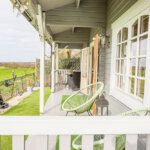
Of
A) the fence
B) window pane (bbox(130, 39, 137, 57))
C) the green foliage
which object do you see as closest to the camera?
window pane (bbox(130, 39, 137, 57))

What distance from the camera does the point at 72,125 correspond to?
934 mm

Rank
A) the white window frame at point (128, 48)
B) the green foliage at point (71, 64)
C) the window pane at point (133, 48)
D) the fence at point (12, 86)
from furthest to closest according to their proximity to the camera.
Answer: the green foliage at point (71, 64) → the fence at point (12, 86) → the window pane at point (133, 48) → the white window frame at point (128, 48)

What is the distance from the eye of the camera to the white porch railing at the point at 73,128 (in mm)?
917

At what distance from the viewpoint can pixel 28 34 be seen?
22.8ft

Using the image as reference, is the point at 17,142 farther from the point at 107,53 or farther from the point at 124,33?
the point at 107,53

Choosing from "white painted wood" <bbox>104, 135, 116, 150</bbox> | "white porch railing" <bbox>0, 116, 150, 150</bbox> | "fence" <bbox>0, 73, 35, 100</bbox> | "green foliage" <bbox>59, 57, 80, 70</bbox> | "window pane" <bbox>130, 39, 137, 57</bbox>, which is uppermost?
"window pane" <bbox>130, 39, 137, 57</bbox>

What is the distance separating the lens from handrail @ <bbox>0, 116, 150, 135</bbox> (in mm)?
916

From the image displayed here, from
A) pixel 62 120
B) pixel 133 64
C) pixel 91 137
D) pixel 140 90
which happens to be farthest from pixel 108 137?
pixel 133 64

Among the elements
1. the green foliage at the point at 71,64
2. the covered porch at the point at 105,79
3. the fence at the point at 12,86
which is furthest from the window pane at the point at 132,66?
the green foliage at the point at 71,64

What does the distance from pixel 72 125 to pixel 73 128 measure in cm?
1

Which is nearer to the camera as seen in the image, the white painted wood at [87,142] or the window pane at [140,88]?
the white painted wood at [87,142]

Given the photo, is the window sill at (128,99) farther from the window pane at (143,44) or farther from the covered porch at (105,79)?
the window pane at (143,44)

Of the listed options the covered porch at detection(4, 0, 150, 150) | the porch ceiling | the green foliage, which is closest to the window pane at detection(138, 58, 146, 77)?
the covered porch at detection(4, 0, 150, 150)

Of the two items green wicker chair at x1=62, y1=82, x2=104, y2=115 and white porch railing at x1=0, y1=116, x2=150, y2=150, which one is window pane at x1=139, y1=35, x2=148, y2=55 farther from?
white porch railing at x1=0, y1=116, x2=150, y2=150
